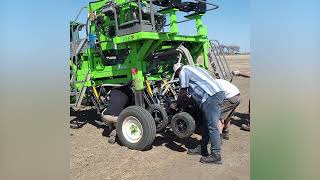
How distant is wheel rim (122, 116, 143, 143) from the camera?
218 inches

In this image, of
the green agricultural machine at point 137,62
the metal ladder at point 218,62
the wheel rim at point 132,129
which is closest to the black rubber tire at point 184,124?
the green agricultural machine at point 137,62

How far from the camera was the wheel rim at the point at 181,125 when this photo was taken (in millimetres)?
5152

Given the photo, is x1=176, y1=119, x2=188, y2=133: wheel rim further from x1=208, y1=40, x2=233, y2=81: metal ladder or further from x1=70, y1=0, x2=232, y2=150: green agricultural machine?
x1=208, y1=40, x2=233, y2=81: metal ladder

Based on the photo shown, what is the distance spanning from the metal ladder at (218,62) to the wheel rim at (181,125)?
1.82 meters

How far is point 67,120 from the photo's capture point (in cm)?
172

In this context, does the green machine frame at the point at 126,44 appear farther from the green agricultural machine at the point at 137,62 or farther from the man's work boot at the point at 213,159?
the man's work boot at the point at 213,159

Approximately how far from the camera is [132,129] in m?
5.64

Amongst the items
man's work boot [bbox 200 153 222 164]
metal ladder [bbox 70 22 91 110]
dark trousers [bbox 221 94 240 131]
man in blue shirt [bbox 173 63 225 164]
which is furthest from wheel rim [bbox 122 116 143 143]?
metal ladder [bbox 70 22 91 110]

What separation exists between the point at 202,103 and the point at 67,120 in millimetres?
3262

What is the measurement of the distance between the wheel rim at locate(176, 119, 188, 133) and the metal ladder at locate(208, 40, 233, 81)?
5.97ft
